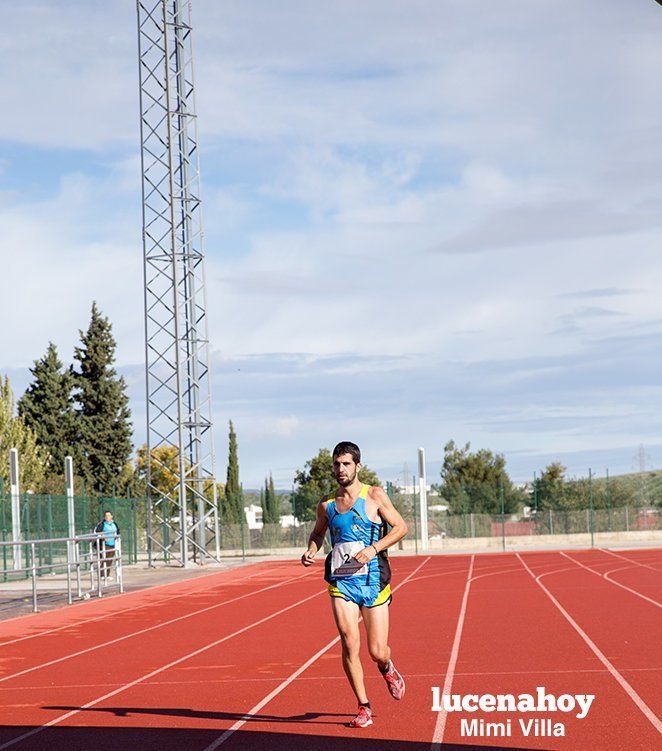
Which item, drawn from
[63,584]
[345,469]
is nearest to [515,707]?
[345,469]

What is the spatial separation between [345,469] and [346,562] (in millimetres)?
596

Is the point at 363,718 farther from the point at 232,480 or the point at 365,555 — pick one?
the point at 232,480

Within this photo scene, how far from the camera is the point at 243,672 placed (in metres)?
11.8

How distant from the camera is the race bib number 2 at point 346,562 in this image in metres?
8.38

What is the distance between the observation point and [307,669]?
11.8 metres

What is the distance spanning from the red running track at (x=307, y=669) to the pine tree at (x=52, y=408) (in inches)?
1759

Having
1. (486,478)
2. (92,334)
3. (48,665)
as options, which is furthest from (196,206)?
(486,478)

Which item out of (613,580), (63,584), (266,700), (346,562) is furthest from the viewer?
(63,584)

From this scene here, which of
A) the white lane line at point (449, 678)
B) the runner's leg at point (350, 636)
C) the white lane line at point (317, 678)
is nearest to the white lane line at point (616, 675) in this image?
the white lane line at point (317, 678)

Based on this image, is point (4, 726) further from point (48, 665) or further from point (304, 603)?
point (304, 603)

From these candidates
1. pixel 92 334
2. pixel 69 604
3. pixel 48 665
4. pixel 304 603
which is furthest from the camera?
pixel 92 334

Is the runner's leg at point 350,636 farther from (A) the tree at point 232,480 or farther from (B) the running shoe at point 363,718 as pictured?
(A) the tree at point 232,480

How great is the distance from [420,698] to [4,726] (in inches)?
118

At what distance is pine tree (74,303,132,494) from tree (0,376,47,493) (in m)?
8.93
